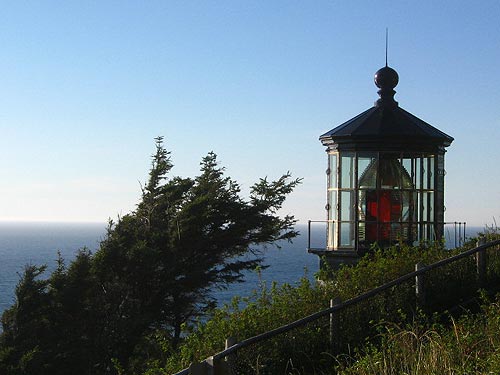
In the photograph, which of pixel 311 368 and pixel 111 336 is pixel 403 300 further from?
pixel 111 336

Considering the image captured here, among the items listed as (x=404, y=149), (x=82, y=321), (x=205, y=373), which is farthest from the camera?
(x=82, y=321)

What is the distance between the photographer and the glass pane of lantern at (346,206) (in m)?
18.3

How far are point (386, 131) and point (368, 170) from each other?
88 centimetres

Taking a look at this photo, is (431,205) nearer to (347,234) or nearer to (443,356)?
(347,234)

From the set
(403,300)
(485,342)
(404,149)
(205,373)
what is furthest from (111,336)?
(205,373)

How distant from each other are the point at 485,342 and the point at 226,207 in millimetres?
18108

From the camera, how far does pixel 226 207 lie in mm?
27484

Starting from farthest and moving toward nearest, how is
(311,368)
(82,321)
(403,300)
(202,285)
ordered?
(202,285), (82,321), (403,300), (311,368)

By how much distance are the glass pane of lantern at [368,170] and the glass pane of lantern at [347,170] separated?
0.20 m

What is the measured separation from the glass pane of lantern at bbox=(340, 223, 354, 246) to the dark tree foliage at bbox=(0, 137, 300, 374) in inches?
190

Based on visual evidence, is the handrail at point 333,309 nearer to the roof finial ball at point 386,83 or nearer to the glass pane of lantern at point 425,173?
the glass pane of lantern at point 425,173

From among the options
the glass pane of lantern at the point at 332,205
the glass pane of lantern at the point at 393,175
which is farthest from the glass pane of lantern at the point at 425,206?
the glass pane of lantern at the point at 332,205

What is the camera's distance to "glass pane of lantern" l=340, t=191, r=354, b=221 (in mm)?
18297

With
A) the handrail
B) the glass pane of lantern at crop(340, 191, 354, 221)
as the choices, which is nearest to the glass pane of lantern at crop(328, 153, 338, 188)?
the glass pane of lantern at crop(340, 191, 354, 221)
